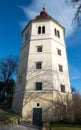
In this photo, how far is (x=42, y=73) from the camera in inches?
966

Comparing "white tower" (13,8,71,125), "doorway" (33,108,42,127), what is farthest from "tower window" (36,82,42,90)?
"doorway" (33,108,42,127)

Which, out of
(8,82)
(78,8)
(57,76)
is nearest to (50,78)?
(57,76)

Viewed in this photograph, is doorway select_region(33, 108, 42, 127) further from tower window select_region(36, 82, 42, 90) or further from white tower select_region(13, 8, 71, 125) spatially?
tower window select_region(36, 82, 42, 90)

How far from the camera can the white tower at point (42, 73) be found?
73.8 feet

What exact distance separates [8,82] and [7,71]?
9.39ft

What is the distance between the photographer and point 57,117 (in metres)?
21.8

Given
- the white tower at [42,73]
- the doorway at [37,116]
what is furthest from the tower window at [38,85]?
the doorway at [37,116]

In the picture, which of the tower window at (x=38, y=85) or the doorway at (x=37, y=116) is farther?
the tower window at (x=38, y=85)

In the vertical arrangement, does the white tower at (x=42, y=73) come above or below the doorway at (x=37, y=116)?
above

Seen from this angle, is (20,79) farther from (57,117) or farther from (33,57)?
(57,117)

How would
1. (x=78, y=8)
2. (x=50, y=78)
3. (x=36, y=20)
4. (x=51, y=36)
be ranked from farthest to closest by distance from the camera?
(x=36, y=20), (x=51, y=36), (x=50, y=78), (x=78, y=8)

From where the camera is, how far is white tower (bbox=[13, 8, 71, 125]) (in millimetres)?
22484

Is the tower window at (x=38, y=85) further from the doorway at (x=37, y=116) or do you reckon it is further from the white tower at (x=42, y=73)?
the doorway at (x=37, y=116)

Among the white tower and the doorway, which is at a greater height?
the white tower
